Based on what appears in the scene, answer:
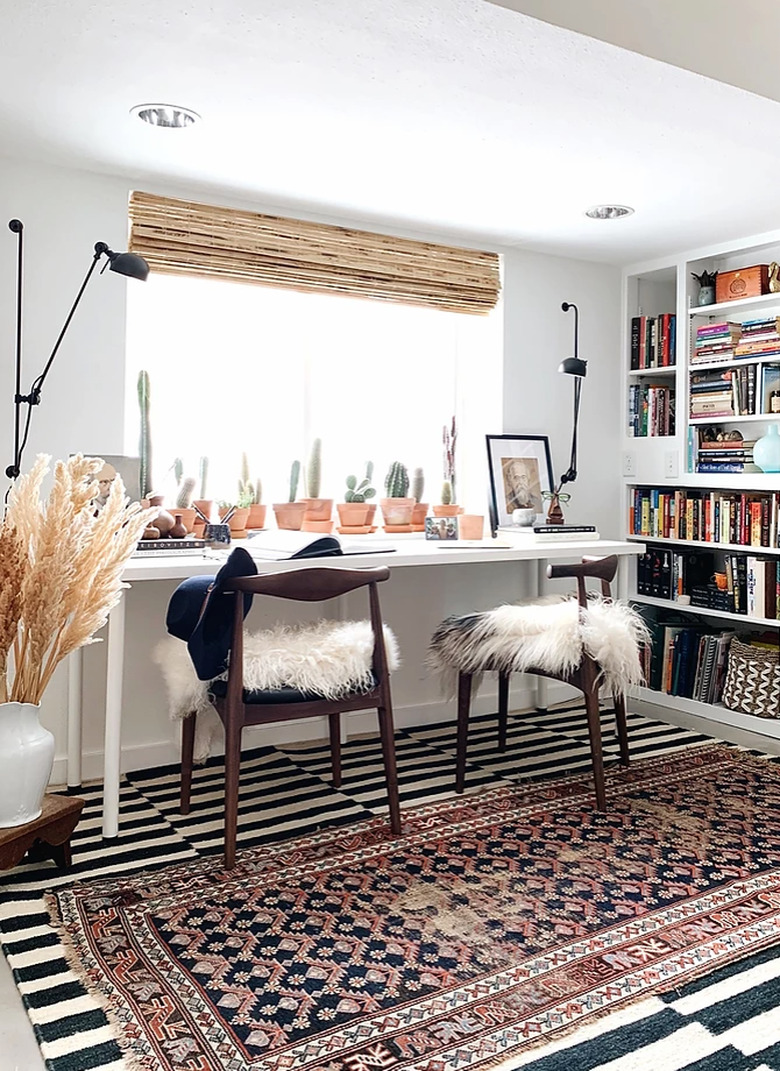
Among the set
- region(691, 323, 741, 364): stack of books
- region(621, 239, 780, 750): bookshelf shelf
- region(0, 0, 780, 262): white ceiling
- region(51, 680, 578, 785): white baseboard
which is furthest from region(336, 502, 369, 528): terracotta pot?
region(691, 323, 741, 364): stack of books

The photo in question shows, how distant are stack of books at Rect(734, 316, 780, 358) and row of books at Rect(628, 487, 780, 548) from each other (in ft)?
1.96

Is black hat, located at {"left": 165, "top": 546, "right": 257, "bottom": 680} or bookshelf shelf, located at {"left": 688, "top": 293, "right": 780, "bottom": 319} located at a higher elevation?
bookshelf shelf, located at {"left": 688, "top": 293, "right": 780, "bottom": 319}

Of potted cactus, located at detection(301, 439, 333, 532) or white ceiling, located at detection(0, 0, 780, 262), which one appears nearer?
white ceiling, located at detection(0, 0, 780, 262)

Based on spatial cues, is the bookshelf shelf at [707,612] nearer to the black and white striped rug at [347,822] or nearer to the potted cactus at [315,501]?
the black and white striped rug at [347,822]

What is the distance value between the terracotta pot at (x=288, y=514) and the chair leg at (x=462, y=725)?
3.15 feet


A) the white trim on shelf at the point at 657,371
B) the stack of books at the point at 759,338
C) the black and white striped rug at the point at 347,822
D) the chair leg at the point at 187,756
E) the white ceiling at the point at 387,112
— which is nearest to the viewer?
the black and white striped rug at the point at 347,822

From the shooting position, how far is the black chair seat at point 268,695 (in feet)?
8.06

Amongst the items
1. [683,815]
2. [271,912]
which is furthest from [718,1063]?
[683,815]

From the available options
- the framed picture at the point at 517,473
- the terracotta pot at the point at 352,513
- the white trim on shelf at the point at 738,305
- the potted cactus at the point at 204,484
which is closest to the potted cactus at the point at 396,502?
the terracotta pot at the point at 352,513

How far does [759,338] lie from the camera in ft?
12.9

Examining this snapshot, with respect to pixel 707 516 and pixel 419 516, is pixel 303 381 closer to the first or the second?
pixel 419 516

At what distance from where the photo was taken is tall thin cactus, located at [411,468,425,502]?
4016 millimetres

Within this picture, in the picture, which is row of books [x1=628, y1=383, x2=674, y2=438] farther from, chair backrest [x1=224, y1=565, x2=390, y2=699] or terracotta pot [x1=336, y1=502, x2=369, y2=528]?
chair backrest [x1=224, y1=565, x2=390, y2=699]

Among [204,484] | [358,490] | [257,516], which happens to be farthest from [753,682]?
[204,484]
